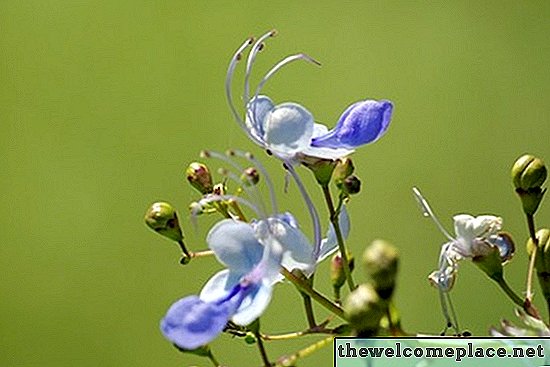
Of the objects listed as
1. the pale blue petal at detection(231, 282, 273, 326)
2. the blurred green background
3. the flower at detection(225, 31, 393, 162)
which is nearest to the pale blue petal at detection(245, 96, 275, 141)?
the flower at detection(225, 31, 393, 162)

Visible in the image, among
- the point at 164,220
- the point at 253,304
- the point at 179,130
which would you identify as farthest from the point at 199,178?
the point at 179,130

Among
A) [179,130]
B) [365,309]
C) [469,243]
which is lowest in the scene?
[365,309]

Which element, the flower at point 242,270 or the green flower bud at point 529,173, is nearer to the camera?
the flower at point 242,270

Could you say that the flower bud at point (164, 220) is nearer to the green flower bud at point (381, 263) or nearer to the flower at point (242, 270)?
the flower at point (242, 270)

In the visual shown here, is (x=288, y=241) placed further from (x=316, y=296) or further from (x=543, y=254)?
(x=543, y=254)

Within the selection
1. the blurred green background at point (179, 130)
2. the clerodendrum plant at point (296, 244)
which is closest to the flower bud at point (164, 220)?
the clerodendrum plant at point (296, 244)

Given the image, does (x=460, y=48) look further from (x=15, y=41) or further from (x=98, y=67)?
(x=15, y=41)
